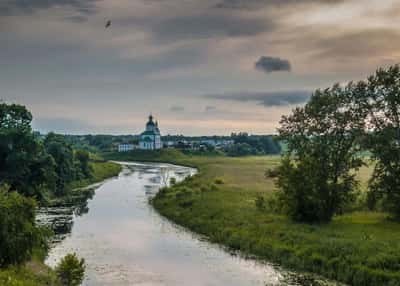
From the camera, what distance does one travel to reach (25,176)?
160ft

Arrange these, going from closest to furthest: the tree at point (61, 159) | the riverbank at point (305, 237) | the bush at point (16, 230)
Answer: the bush at point (16, 230)
the riverbank at point (305, 237)
the tree at point (61, 159)

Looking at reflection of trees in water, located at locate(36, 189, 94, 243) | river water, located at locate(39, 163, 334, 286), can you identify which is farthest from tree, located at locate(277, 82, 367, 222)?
reflection of trees in water, located at locate(36, 189, 94, 243)

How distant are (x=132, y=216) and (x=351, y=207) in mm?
19727

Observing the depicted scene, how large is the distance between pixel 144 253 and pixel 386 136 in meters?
19.3

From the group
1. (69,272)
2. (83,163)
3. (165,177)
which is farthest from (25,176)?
(165,177)

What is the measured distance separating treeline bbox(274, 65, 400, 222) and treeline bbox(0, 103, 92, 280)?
18147 millimetres

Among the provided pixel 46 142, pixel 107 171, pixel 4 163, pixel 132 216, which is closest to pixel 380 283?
pixel 132 216

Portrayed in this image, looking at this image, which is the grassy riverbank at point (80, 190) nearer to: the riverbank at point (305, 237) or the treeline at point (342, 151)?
the riverbank at point (305, 237)

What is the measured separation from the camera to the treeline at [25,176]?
75.9ft

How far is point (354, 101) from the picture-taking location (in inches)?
1476

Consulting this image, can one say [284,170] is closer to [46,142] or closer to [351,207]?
[351,207]

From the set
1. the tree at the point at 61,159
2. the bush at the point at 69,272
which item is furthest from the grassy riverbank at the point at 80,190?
the bush at the point at 69,272

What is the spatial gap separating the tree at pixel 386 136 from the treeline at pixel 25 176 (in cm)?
2394

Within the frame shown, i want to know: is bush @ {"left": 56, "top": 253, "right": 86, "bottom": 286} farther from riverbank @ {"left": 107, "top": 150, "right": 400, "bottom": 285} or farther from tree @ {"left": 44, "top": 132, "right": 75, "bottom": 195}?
tree @ {"left": 44, "top": 132, "right": 75, "bottom": 195}
